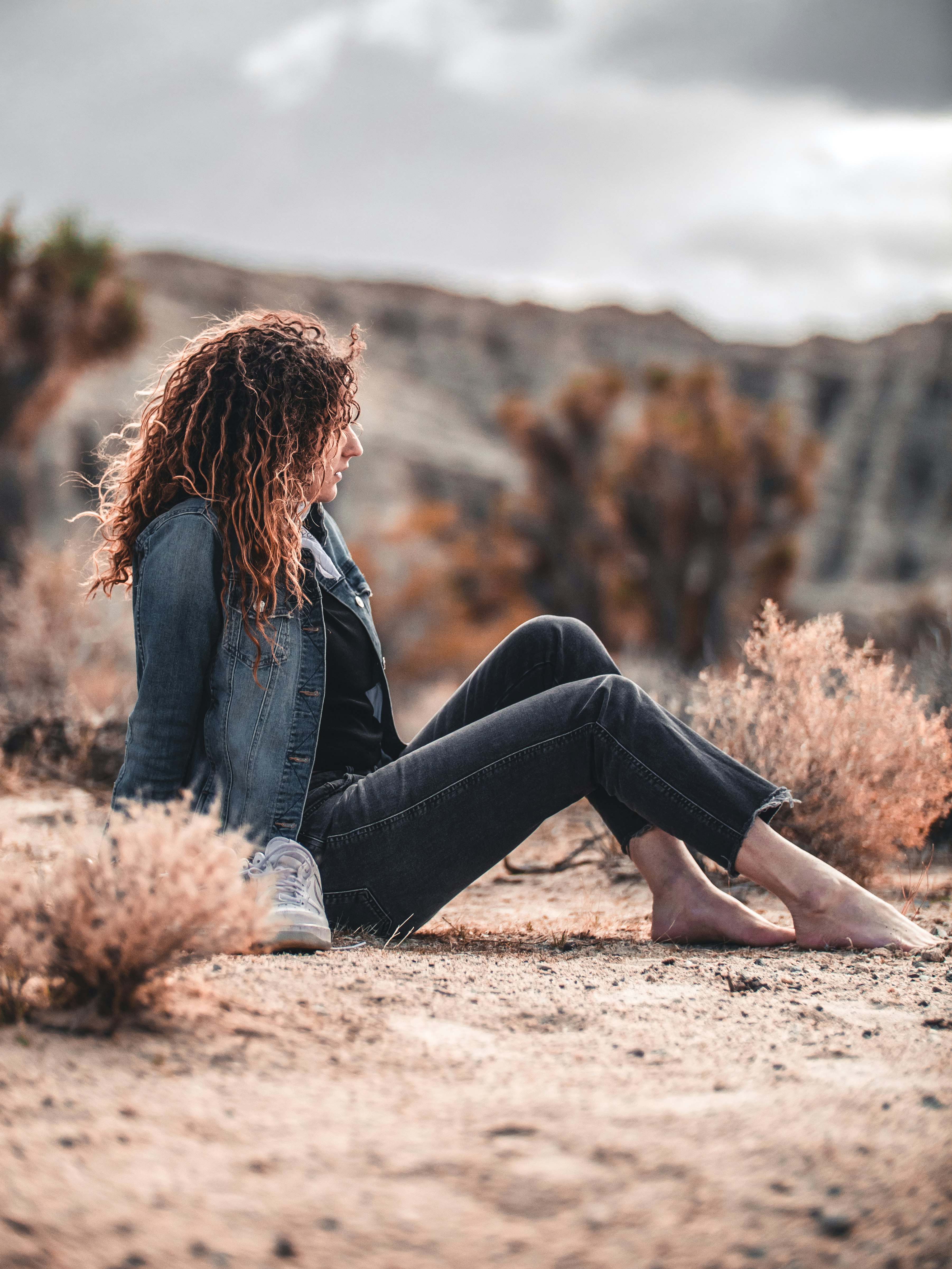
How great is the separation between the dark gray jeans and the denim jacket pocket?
0.37m

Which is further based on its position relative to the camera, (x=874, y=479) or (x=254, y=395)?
(x=874, y=479)

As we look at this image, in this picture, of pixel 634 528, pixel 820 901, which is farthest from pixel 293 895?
pixel 634 528

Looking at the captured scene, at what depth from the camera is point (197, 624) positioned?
91.2 inches

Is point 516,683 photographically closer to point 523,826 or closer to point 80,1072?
point 523,826

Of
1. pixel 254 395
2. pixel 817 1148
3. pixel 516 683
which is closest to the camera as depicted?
pixel 817 1148

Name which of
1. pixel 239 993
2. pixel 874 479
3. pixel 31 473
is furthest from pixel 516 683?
pixel 874 479

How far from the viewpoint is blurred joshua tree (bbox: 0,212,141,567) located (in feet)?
38.4

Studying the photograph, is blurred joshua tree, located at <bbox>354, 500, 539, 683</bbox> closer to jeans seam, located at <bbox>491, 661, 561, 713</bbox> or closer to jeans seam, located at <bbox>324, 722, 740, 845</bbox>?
jeans seam, located at <bbox>491, 661, 561, 713</bbox>

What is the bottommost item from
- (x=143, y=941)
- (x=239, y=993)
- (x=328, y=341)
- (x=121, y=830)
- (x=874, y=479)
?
(x=239, y=993)

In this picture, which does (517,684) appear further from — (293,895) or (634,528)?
(634,528)

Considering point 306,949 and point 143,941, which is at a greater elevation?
point 143,941

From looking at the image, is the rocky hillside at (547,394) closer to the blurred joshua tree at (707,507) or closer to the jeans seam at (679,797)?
the blurred joshua tree at (707,507)

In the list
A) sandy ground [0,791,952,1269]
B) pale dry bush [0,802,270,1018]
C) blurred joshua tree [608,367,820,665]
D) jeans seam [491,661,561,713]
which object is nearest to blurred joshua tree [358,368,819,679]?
blurred joshua tree [608,367,820,665]

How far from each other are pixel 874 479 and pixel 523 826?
41.1 m
